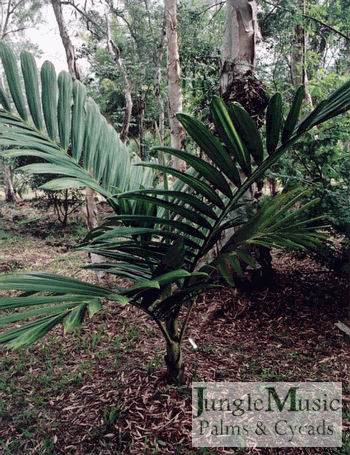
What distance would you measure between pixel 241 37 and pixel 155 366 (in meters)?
2.51

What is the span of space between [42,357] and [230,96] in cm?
237

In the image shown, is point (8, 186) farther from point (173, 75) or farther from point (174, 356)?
point (174, 356)

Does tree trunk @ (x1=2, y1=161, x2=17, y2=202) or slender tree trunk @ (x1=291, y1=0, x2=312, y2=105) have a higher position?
slender tree trunk @ (x1=291, y1=0, x2=312, y2=105)

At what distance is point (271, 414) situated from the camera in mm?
1473

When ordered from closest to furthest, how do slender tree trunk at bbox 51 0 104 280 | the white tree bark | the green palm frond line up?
the green palm frond, the white tree bark, slender tree trunk at bbox 51 0 104 280

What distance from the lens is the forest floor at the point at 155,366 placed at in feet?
4.62

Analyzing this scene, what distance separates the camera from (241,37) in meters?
2.66

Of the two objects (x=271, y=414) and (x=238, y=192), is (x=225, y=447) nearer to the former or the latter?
(x=271, y=414)

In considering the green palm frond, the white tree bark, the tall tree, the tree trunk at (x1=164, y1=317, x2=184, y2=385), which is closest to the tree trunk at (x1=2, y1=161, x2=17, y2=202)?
the tall tree

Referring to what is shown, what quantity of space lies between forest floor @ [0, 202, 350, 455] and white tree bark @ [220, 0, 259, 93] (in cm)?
181

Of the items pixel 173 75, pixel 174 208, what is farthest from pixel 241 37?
pixel 174 208

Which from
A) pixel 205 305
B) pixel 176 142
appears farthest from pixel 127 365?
pixel 176 142

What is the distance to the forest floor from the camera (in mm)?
1407

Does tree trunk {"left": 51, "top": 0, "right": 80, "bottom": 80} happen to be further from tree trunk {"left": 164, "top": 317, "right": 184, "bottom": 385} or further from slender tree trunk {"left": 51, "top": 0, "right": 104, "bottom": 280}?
tree trunk {"left": 164, "top": 317, "right": 184, "bottom": 385}
